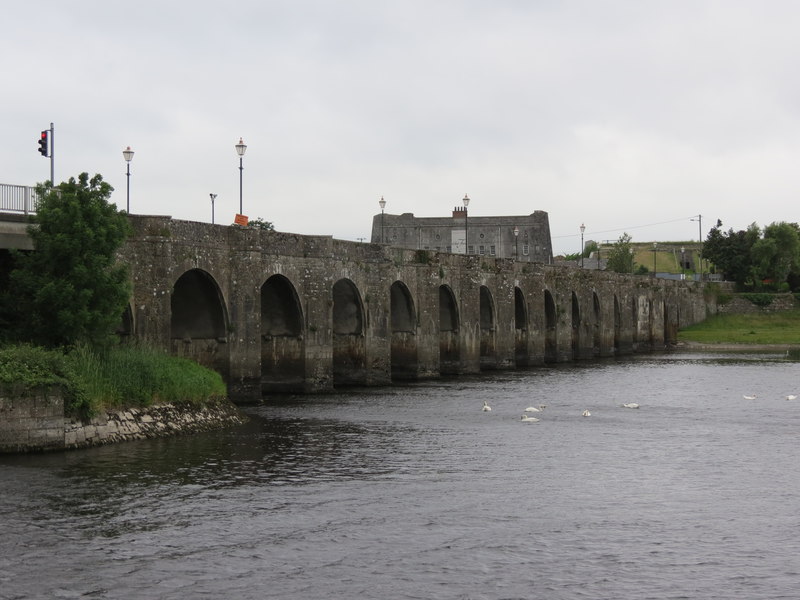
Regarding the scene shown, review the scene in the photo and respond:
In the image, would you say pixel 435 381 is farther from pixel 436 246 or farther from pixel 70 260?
pixel 436 246

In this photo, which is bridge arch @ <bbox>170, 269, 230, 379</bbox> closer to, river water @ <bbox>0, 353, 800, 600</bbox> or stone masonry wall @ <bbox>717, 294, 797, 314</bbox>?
river water @ <bbox>0, 353, 800, 600</bbox>

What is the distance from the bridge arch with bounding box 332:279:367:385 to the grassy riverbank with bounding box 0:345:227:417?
1831 centimetres

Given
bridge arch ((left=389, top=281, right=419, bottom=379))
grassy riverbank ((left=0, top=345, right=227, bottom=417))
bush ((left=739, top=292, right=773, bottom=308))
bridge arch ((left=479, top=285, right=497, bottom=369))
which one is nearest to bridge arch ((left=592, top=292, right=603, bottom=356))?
bridge arch ((left=479, top=285, right=497, bottom=369))

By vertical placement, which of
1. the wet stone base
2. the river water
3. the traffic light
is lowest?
the river water

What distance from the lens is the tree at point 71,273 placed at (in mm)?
32469

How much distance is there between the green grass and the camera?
109438 mm

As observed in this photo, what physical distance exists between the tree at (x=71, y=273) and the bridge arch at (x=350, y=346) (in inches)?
875

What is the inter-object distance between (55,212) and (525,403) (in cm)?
2325

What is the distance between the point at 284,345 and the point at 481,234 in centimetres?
10909

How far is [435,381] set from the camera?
61.6m

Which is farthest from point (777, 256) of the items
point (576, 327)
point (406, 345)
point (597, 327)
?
point (406, 345)

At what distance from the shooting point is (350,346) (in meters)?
56.0

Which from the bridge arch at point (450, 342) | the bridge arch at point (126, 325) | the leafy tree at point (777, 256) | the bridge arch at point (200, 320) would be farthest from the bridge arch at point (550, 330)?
the leafy tree at point (777, 256)

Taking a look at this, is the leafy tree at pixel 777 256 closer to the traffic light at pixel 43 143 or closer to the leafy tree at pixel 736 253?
the leafy tree at pixel 736 253
